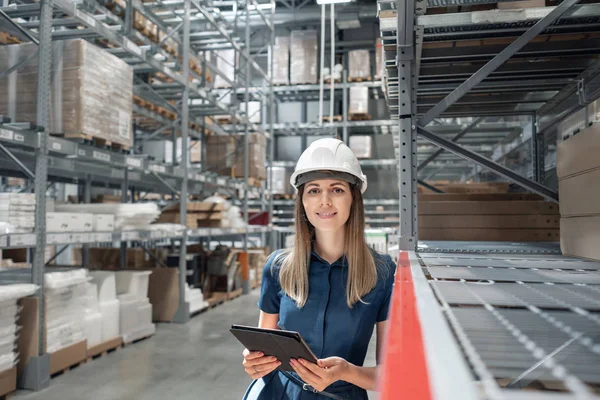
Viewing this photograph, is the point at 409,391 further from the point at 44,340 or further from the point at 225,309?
the point at 225,309

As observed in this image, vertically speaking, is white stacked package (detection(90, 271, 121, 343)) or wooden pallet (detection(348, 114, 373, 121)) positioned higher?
wooden pallet (detection(348, 114, 373, 121))

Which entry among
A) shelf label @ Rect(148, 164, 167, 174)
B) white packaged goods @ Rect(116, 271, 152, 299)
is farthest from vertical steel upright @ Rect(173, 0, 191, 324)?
white packaged goods @ Rect(116, 271, 152, 299)

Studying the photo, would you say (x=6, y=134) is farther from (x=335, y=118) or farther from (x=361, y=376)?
(x=335, y=118)

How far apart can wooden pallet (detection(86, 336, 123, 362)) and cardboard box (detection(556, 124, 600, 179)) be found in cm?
465

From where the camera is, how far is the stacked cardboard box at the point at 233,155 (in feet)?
31.8

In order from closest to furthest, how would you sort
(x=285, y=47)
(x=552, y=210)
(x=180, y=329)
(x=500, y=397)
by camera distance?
1. (x=500, y=397)
2. (x=552, y=210)
3. (x=180, y=329)
4. (x=285, y=47)

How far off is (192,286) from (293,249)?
19.7ft

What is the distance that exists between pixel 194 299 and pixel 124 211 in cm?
236

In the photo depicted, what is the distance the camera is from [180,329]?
6.68 m

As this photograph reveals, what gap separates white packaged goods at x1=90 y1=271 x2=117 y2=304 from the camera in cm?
540

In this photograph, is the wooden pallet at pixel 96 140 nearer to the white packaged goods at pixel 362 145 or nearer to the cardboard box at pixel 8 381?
the cardboard box at pixel 8 381

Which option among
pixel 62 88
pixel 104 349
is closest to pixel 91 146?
pixel 62 88

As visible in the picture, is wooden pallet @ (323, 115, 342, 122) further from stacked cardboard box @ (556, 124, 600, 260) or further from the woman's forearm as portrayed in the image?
the woman's forearm

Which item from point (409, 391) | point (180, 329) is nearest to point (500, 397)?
point (409, 391)
